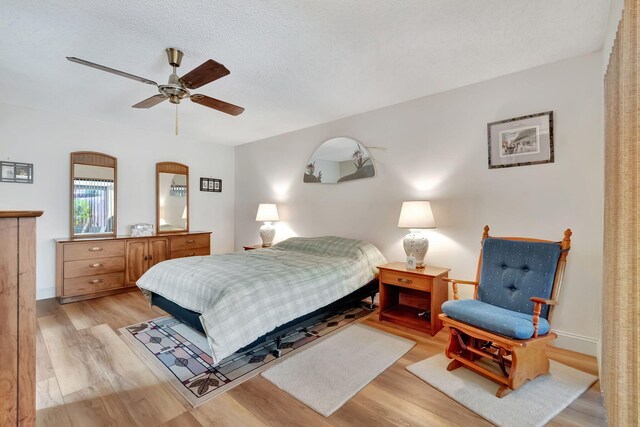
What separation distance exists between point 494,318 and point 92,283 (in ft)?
15.2

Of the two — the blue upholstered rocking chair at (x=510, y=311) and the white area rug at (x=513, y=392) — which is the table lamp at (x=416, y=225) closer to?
the blue upholstered rocking chair at (x=510, y=311)

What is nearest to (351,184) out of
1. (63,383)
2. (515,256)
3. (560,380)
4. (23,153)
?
(515,256)

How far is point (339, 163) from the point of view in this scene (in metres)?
4.20

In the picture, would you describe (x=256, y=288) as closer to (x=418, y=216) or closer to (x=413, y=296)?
(x=418, y=216)

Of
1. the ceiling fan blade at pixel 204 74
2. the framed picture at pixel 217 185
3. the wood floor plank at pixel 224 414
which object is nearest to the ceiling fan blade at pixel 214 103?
the ceiling fan blade at pixel 204 74

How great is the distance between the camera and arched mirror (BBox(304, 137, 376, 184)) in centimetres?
392

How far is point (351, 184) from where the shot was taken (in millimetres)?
4105

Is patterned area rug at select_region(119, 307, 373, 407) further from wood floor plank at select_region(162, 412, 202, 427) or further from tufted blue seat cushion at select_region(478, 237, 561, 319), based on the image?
tufted blue seat cushion at select_region(478, 237, 561, 319)

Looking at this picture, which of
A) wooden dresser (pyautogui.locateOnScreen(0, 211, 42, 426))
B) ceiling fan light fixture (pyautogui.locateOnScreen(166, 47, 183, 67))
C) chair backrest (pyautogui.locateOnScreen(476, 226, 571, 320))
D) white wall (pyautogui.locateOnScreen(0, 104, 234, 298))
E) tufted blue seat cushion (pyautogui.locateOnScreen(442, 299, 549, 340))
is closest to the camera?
wooden dresser (pyautogui.locateOnScreen(0, 211, 42, 426))

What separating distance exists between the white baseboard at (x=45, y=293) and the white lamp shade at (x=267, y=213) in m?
2.87

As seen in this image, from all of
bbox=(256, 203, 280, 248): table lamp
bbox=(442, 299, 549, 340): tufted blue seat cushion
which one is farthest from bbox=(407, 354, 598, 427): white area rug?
bbox=(256, 203, 280, 248): table lamp

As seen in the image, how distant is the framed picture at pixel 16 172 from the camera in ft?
11.7

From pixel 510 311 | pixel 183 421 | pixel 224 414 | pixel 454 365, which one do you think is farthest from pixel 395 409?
pixel 183 421

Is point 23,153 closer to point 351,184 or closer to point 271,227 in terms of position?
point 271,227
